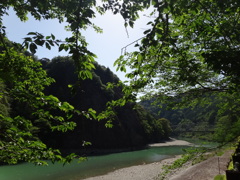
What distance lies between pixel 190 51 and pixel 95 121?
189 ft

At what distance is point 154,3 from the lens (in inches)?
88.4

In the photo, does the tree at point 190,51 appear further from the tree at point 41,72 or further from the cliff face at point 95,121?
the cliff face at point 95,121

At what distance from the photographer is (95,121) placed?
60.5m

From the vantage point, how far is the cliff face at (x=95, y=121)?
182 ft

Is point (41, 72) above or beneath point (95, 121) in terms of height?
beneath

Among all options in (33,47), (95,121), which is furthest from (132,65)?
(95,121)

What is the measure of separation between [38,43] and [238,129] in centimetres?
561

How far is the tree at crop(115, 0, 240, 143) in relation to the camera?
2.63 metres

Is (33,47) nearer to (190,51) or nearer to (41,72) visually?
(41,72)

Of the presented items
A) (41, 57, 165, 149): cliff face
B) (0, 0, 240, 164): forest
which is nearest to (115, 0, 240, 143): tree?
(0, 0, 240, 164): forest

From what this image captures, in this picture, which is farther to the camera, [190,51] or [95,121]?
[95,121]

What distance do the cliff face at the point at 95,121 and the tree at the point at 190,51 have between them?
50.4m

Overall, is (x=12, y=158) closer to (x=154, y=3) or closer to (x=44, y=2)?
(x=44, y=2)

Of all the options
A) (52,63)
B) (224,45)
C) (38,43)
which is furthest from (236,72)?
(52,63)
